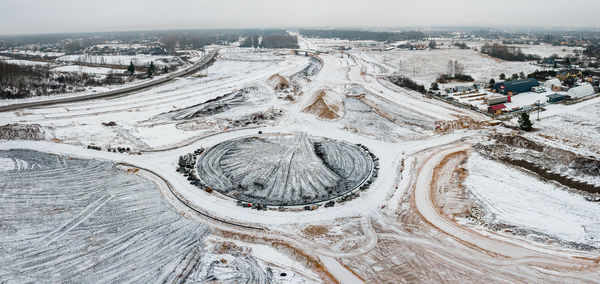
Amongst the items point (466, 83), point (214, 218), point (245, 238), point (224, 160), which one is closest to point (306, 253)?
point (245, 238)

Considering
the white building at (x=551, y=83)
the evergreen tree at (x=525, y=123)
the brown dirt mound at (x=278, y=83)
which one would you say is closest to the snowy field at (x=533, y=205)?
the evergreen tree at (x=525, y=123)

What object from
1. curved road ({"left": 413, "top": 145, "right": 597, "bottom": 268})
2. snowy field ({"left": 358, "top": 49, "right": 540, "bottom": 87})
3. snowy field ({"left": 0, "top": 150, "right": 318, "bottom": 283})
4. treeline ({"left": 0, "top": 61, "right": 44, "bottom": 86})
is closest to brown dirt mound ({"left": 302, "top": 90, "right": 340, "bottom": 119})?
curved road ({"left": 413, "top": 145, "right": 597, "bottom": 268})

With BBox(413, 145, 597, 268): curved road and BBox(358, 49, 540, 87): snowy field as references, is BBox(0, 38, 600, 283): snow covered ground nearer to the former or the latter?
BBox(413, 145, 597, 268): curved road

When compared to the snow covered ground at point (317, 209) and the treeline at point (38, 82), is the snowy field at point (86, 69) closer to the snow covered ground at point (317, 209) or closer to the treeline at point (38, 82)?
the treeline at point (38, 82)

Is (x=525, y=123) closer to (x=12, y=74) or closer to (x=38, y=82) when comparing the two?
(x=38, y=82)

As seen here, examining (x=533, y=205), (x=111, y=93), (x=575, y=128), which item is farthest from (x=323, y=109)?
(x=111, y=93)

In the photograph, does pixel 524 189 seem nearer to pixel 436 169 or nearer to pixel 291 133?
pixel 436 169
